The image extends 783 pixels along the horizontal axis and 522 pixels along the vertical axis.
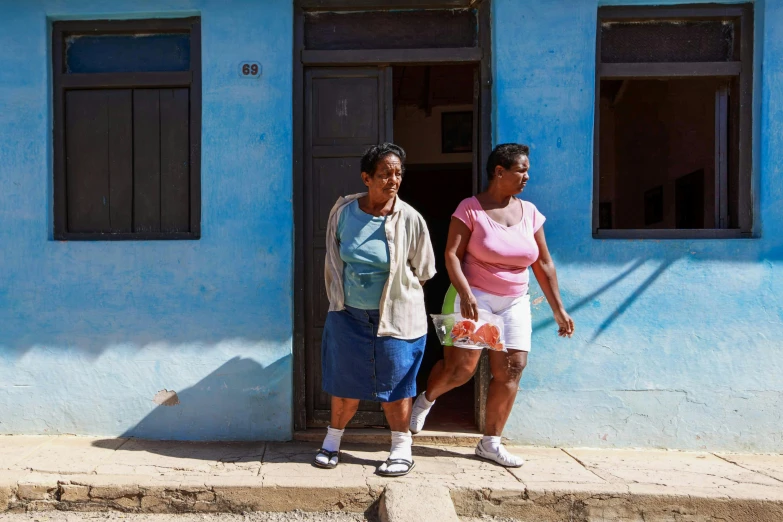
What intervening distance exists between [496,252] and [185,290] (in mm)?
1980

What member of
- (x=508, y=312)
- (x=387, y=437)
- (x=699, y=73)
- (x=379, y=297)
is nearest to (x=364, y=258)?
(x=379, y=297)

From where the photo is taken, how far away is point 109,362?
4363 millimetres

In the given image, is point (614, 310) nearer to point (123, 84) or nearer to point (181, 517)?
point (181, 517)

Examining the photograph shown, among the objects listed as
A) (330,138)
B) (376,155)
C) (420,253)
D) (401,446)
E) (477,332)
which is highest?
(330,138)

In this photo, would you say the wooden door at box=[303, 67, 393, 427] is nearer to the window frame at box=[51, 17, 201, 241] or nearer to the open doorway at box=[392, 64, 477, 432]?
the window frame at box=[51, 17, 201, 241]

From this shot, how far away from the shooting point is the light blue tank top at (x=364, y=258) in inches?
143

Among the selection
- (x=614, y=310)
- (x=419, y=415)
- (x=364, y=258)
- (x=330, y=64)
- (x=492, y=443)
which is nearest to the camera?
(x=364, y=258)

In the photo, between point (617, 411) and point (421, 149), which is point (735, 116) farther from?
point (421, 149)

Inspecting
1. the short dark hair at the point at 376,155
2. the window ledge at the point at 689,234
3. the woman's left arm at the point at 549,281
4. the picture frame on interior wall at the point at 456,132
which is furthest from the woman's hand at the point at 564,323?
the picture frame on interior wall at the point at 456,132

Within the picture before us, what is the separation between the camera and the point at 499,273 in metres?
3.88

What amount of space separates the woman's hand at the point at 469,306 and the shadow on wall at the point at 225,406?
132 cm

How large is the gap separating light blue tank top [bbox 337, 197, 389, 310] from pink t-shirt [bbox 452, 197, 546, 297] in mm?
537

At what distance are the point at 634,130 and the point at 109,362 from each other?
5695 mm

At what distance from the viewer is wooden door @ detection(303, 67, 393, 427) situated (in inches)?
175
